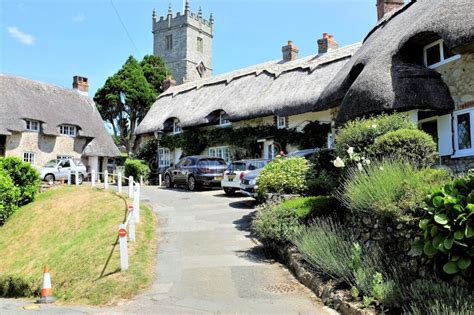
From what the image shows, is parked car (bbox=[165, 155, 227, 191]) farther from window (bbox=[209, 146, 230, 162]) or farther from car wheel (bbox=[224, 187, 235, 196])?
window (bbox=[209, 146, 230, 162])

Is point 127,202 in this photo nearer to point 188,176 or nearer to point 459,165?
point 188,176

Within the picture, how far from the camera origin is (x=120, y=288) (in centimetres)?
778

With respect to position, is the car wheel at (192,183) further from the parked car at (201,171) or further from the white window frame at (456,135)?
the white window frame at (456,135)

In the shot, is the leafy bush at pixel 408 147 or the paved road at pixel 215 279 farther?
the leafy bush at pixel 408 147

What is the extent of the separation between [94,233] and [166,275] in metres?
4.70

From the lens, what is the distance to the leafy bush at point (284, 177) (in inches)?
491

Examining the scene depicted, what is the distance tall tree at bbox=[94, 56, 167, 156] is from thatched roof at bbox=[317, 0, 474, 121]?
115 feet

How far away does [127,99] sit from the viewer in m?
45.5

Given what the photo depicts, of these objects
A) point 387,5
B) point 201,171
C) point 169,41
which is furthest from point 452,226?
point 169,41

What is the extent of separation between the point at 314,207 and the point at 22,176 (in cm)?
1654

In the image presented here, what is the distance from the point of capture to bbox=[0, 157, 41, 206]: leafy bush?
20272 mm

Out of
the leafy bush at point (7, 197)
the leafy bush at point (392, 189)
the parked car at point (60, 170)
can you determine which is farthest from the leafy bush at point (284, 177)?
the parked car at point (60, 170)

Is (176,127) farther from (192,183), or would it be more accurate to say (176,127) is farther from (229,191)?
(229,191)

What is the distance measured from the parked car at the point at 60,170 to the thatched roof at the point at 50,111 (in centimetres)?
633
